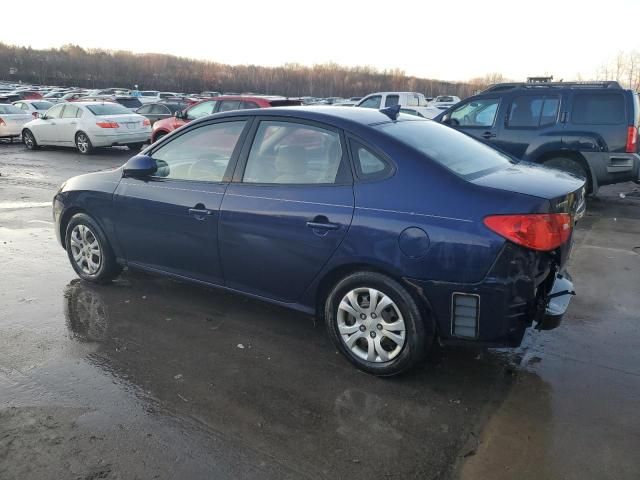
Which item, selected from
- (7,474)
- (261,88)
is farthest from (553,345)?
(261,88)

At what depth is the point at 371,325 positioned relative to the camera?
339 centimetres

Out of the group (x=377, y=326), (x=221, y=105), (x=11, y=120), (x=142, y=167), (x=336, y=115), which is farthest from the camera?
(x=11, y=120)

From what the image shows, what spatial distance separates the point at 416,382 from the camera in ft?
11.1

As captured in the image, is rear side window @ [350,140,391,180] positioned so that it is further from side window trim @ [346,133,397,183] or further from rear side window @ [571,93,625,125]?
rear side window @ [571,93,625,125]

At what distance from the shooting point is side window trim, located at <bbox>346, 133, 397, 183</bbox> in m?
3.33

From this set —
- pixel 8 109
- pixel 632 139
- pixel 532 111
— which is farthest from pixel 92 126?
pixel 632 139

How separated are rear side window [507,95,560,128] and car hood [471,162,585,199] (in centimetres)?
525

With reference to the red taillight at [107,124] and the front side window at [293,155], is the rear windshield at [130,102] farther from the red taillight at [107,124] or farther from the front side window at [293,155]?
the front side window at [293,155]

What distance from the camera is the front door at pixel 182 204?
4.06 meters

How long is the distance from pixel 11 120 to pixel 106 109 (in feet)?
18.9

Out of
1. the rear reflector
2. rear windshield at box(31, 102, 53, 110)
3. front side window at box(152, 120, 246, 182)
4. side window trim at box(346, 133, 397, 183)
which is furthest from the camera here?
rear windshield at box(31, 102, 53, 110)

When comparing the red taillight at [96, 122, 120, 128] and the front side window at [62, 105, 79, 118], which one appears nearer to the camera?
the red taillight at [96, 122, 120, 128]

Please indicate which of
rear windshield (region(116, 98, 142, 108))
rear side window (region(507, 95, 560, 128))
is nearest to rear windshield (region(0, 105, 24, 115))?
rear windshield (region(116, 98, 142, 108))

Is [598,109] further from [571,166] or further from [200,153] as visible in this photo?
[200,153]
